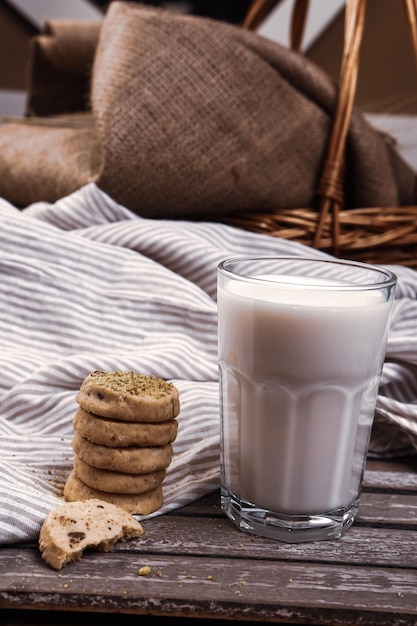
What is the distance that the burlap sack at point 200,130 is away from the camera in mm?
1188

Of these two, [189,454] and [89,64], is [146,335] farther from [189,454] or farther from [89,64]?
[89,64]

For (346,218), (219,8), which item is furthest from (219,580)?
(219,8)

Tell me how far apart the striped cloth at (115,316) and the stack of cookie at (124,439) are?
130mm

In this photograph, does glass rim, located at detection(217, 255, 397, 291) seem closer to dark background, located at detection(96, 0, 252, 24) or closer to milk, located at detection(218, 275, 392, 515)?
milk, located at detection(218, 275, 392, 515)

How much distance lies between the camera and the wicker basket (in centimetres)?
123

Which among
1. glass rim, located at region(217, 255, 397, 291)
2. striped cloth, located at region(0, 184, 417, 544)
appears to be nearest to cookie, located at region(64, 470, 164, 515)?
striped cloth, located at region(0, 184, 417, 544)

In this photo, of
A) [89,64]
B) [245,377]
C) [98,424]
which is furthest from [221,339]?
[89,64]

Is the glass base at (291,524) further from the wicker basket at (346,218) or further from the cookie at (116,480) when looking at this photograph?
the wicker basket at (346,218)

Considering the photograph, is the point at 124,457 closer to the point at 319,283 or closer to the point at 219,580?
the point at 219,580

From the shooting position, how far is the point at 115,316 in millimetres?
1117

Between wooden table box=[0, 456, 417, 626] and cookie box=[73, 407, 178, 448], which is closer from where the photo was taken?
wooden table box=[0, 456, 417, 626]

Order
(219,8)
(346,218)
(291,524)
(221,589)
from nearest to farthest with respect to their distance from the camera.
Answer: (221,589)
(291,524)
(346,218)
(219,8)

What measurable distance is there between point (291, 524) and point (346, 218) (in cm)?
63

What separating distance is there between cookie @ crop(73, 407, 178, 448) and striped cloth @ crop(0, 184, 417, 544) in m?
0.16
